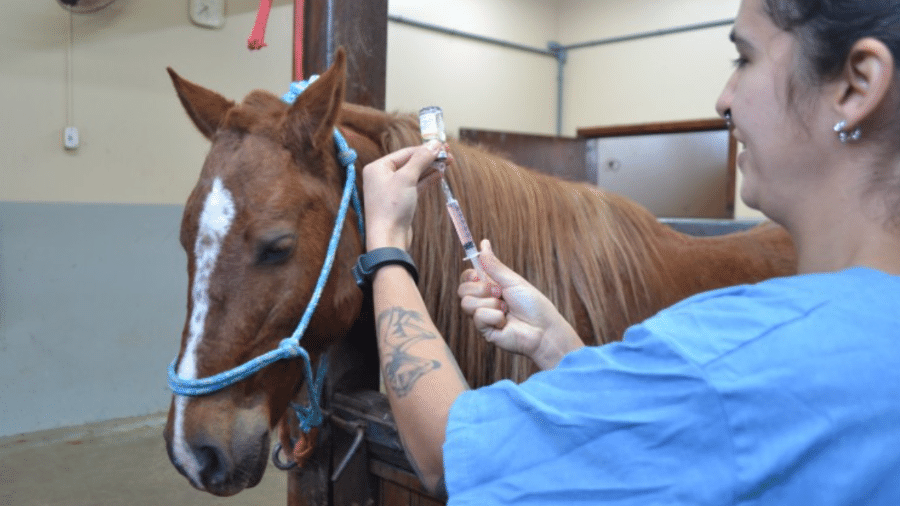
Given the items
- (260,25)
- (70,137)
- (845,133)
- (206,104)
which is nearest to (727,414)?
(845,133)

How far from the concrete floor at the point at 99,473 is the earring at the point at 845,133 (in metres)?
2.92

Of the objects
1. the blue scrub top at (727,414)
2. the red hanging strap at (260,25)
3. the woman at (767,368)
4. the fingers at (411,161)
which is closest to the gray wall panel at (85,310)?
the red hanging strap at (260,25)

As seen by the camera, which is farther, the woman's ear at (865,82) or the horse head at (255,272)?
the horse head at (255,272)

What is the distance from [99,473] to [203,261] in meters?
2.67

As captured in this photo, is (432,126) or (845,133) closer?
(845,133)

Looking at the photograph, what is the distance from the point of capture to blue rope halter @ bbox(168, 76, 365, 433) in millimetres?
1026

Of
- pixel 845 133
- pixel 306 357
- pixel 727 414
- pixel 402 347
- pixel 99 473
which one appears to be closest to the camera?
pixel 727 414

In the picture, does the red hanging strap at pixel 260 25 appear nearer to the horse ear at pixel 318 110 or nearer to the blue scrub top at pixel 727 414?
the horse ear at pixel 318 110

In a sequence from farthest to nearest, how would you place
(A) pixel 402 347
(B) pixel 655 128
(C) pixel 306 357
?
(B) pixel 655 128 < (C) pixel 306 357 < (A) pixel 402 347

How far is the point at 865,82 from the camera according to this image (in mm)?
528

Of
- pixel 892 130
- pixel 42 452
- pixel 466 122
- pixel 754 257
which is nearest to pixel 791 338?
pixel 892 130

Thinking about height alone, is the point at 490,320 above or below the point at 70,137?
below

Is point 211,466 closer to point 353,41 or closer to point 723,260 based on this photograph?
point 353,41

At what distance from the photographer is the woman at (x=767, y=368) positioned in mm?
442
